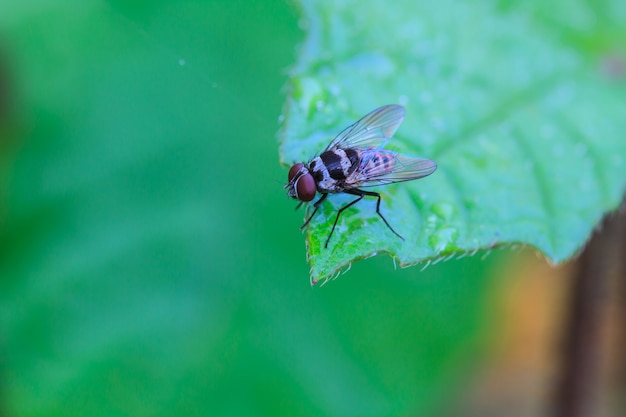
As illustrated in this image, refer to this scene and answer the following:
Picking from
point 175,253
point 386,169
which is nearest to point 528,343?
point 175,253

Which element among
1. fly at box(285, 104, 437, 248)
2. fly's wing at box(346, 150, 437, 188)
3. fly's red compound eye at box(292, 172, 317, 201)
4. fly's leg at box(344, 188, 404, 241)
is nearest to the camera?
fly's leg at box(344, 188, 404, 241)

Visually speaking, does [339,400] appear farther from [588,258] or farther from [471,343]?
[588,258]

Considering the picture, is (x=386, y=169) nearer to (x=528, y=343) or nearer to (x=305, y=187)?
(x=305, y=187)

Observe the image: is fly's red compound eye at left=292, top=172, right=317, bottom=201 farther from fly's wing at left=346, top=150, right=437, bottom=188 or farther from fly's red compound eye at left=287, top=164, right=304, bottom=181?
fly's wing at left=346, top=150, right=437, bottom=188

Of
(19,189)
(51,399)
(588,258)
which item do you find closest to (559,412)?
(588,258)

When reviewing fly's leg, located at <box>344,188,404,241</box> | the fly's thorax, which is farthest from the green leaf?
the fly's thorax

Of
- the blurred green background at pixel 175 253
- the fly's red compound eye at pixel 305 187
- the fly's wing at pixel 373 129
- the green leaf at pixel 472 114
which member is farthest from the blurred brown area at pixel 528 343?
the fly's red compound eye at pixel 305 187
